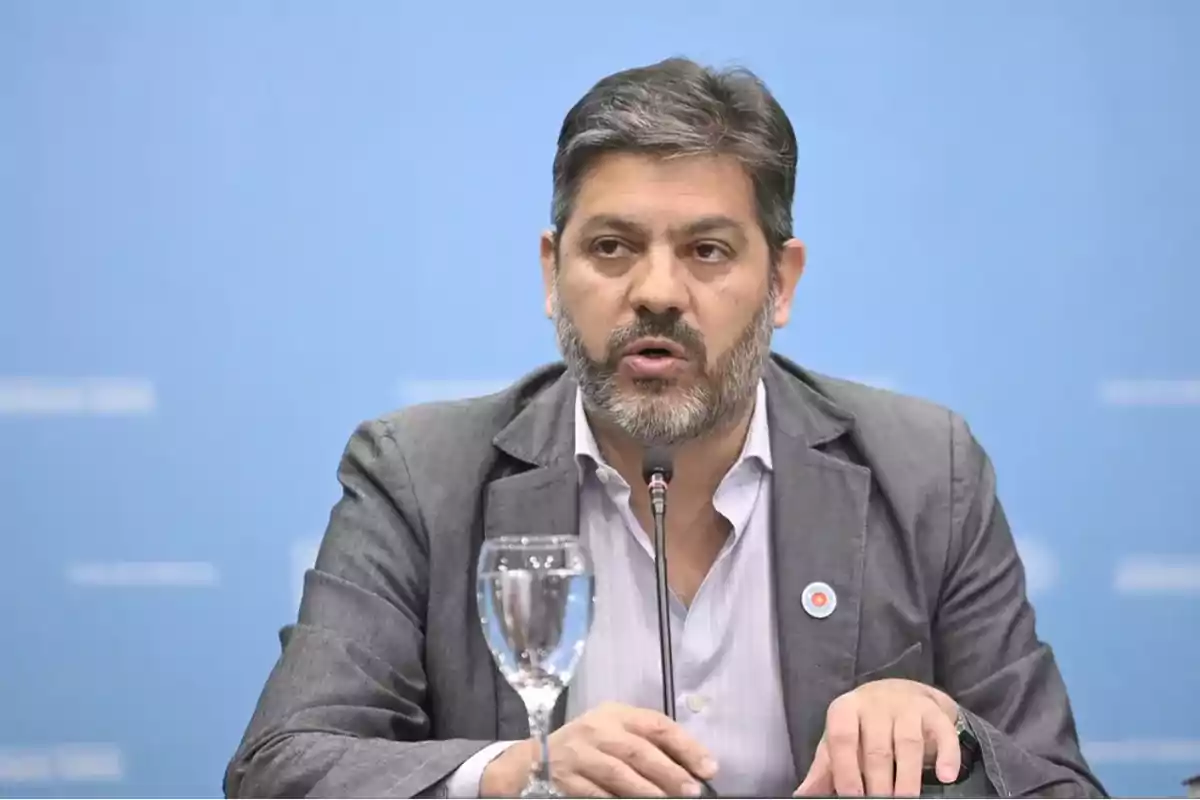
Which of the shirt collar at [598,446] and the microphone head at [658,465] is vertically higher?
the shirt collar at [598,446]

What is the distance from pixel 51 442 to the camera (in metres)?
2.86

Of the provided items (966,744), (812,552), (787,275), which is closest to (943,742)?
(966,744)

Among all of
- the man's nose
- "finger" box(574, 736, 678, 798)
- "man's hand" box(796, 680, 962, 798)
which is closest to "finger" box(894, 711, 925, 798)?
"man's hand" box(796, 680, 962, 798)

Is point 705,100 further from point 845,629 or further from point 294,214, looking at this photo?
point 294,214

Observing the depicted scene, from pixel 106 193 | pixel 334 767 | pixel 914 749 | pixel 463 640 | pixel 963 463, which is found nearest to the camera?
pixel 914 749

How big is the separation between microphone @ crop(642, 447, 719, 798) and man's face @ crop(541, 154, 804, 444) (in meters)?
0.36

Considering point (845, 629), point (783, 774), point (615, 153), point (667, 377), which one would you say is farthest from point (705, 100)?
point (783, 774)

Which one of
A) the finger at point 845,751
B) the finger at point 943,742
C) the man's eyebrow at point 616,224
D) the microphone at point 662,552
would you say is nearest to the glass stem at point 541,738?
the microphone at point 662,552

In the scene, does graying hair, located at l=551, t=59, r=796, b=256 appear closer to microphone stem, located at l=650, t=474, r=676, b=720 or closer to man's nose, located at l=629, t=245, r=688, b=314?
man's nose, located at l=629, t=245, r=688, b=314

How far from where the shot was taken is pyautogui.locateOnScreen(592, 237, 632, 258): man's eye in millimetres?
2201

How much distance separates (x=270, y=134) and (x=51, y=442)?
704mm

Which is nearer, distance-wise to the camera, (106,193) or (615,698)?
(615,698)

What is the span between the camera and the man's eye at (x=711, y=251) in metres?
2.21

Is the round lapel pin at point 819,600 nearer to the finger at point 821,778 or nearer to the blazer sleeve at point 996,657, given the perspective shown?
the blazer sleeve at point 996,657
